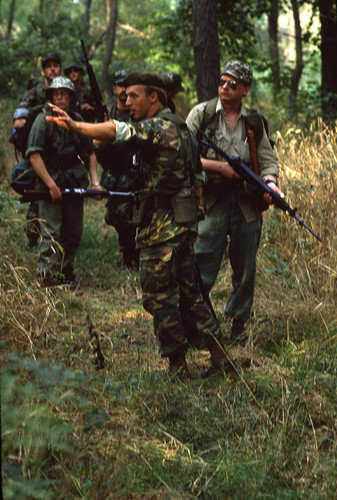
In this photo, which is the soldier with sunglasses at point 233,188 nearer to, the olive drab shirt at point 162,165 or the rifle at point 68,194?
the olive drab shirt at point 162,165

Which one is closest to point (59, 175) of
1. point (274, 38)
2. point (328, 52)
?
point (328, 52)

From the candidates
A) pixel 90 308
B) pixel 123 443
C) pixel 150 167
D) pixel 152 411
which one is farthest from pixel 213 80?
pixel 123 443

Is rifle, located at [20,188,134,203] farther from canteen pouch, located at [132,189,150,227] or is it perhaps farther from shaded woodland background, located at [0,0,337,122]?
shaded woodland background, located at [0,0,337,122]

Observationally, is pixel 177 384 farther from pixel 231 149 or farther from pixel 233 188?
pixel 231 149

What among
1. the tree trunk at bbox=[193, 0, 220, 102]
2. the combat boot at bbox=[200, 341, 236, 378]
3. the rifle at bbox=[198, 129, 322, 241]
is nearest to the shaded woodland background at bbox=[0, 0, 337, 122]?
the tree trunk at bbox=[193, 0, 220, 102]

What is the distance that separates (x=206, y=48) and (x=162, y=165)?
4.40 metres

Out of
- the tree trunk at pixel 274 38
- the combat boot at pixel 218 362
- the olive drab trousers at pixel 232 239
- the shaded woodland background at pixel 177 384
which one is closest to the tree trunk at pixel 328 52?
the tree trunk at pixel 274 38

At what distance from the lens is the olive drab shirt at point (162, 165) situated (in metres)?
3.62

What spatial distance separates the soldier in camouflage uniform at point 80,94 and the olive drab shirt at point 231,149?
3294 millimetres

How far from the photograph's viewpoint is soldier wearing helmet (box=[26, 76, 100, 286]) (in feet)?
18.7

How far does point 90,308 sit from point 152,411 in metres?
2.15

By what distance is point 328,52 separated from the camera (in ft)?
39.1

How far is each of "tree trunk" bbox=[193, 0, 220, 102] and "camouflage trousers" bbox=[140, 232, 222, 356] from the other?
13.5 ft

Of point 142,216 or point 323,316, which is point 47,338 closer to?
point 142,216
